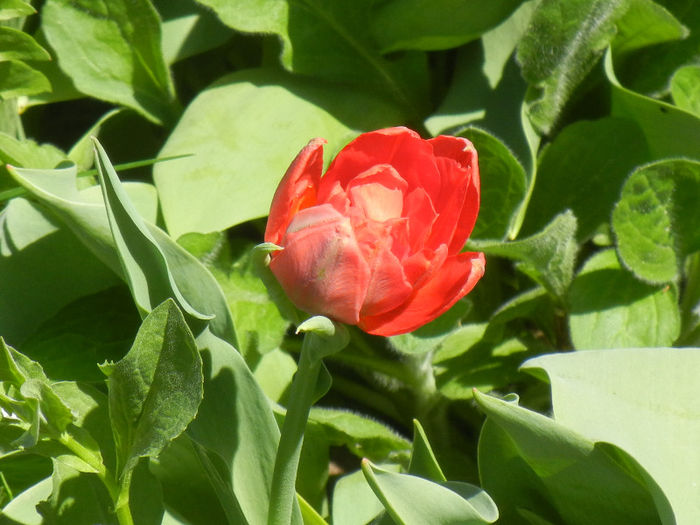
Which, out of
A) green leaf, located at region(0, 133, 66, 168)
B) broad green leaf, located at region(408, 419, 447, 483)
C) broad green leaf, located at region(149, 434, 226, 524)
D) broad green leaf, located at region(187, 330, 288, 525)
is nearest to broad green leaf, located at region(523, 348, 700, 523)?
broad green leaf, located at region(408, 419, 447, 483)

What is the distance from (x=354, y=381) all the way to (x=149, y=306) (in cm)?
58

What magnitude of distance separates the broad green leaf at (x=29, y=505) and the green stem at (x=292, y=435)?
23 centimetres

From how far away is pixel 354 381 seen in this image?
50.1 inches

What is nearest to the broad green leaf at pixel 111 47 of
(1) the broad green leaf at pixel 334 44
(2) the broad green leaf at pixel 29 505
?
(1) the broad green leaf at pixel 334 44

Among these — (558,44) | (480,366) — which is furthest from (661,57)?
(480,366)

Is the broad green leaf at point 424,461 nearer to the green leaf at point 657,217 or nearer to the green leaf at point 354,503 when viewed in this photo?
the green leaf at point 354,503

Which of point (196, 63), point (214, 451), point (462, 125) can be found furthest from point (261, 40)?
point (214, 451)

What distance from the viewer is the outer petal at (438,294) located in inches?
25.2

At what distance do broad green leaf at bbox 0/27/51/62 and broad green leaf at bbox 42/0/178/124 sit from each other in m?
0.08

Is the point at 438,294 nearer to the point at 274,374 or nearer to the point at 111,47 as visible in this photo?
the point at 274,374

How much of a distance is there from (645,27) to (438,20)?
24 cm

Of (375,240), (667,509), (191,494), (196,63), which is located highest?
(375,240)

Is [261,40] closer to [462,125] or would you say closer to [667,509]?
[462,125]

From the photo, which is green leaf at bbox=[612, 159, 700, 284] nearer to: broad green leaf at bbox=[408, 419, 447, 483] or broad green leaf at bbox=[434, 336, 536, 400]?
broad green leaf at bbox=[434, 336, 536, 400]
